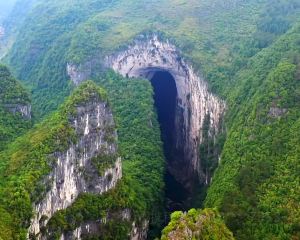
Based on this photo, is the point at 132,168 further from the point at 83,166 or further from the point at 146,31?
the point at 146,31

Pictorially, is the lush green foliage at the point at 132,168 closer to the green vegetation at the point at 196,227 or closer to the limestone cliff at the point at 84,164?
the limestone cliff at the point at 84,164

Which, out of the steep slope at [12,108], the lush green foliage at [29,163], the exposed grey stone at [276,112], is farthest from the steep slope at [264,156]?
the steep slope at [12,108]

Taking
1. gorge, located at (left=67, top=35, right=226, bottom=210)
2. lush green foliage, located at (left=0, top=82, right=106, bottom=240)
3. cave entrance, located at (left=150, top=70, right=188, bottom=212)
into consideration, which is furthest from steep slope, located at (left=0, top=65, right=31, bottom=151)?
cave entrance, located at (left=150, top=70, right=188, bottom=212)

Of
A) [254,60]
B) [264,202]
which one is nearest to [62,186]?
[264,202]

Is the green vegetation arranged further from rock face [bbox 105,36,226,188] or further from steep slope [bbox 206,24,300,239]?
rock face [bbox 105,36,226,188]

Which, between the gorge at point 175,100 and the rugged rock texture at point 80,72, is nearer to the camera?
the gorge at point 175,100

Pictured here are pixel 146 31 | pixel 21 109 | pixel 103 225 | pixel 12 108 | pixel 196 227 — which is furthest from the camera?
pixel 146 31

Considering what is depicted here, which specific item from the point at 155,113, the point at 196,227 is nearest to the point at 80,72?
the point at 155,113
